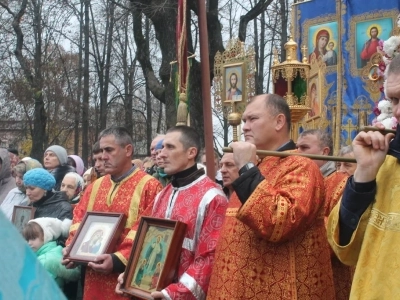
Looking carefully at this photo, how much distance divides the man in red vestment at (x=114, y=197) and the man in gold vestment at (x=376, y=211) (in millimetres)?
2120

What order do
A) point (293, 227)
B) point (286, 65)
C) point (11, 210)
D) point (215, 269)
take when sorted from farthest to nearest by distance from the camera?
point (286, 65)
point (11, 210)
point (215, 269)
point (293, 227)

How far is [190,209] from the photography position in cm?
362

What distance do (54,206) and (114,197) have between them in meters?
1.23

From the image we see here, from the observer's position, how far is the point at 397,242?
2.06 metres

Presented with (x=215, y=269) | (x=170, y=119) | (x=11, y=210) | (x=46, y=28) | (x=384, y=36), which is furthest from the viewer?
(x=46, y=28)

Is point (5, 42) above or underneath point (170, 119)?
above

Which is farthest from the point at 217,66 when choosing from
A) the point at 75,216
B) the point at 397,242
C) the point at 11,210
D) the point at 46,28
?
the point at 46,28

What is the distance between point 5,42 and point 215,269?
20783mm

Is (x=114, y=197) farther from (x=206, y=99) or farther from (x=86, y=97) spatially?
(x=86, y=97)

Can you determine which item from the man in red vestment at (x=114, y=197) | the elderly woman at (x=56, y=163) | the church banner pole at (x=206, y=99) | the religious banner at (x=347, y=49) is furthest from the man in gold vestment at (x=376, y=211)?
the religious banner at (x=347, y=49)

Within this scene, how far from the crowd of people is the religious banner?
635cm

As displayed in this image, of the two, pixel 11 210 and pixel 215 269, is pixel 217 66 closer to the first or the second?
pixel 11 210

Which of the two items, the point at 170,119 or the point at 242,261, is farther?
the point at 170,119

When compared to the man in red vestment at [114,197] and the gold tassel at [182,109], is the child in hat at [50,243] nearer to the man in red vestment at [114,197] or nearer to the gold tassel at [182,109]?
the man in red vestment at [114,197]
